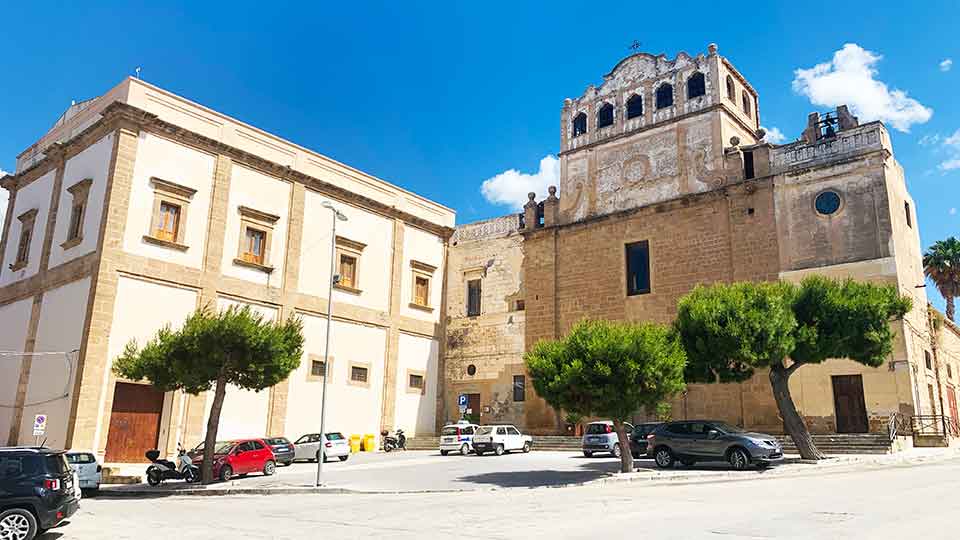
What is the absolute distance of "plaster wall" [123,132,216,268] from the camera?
2427 centimetres

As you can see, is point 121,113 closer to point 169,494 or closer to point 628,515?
point 169,494

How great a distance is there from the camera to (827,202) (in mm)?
28422

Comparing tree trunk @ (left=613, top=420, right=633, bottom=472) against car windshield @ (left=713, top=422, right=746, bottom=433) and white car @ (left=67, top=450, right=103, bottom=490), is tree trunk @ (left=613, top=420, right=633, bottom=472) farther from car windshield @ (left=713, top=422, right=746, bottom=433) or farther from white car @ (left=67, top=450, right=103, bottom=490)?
white car @ (left=67, top=450, right=103, bottom=490)

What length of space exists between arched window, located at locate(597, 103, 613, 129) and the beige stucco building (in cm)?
1182

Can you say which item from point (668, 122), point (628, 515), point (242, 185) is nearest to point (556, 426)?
point (668, 122)

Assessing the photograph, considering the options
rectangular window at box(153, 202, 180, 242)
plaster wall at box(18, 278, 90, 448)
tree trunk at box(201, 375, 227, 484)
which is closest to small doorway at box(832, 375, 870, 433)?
tree trunk at box(201, 375, 227, 484)

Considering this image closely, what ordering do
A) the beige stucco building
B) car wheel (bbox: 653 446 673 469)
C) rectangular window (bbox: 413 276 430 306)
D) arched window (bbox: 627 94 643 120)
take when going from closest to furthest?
car wheel (bbox: 653 446 673 469) → the beige stucco building → rectangular window (bbox: 413 276 430 306) → arched window (bbox: 627 94 643 120)

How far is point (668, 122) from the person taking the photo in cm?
3378

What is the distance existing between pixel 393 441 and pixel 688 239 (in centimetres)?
1639

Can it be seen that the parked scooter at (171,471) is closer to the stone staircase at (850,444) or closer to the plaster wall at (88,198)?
the plaster wall at (88,198)

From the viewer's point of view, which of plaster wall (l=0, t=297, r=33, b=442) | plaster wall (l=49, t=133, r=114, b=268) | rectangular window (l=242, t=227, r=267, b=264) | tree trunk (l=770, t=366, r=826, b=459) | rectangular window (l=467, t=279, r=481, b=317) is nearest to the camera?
tree trunk (l=770, t=366, r=826, b=459)

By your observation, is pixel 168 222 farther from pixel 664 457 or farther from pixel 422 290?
pixel 664 457

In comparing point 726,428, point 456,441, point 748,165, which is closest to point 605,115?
point 748,165

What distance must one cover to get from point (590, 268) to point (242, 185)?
17.2 meters
